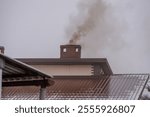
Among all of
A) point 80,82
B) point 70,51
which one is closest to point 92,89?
point 80,82

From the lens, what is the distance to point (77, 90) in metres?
14.1

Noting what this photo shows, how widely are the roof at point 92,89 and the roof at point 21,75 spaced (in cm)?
279

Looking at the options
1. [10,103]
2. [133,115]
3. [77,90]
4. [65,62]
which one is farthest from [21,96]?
[133,115]

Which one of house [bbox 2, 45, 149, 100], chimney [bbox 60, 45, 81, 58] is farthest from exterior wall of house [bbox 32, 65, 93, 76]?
chimney [bbox 60, 45, 81, 58]

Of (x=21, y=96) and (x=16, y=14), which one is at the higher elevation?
(x=16, y=14)

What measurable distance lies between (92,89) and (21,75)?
4.91 metres

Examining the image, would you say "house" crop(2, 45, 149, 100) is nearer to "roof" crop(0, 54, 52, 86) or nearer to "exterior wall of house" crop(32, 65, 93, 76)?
"exterior wall of house" crop(32, 65, 93, 76)

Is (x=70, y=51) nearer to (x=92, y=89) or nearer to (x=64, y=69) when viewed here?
(x=64, y=69)

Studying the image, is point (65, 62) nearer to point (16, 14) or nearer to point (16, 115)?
point (16, 14)

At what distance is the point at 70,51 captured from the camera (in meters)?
18.6

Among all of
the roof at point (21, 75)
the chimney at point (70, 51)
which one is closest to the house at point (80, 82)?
the chimney at point (70, 51)

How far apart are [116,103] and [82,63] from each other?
37.4 feet

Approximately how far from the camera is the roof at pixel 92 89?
12.7m

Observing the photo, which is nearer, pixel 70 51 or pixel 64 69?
pixel 64 69
